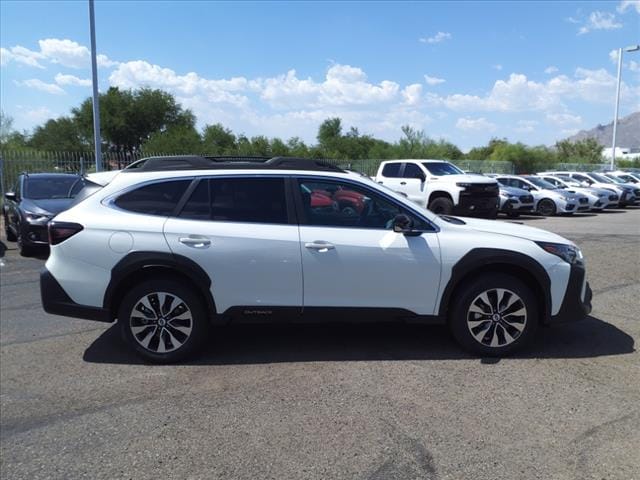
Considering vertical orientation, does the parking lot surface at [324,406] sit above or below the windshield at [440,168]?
below

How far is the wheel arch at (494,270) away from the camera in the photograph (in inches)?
186

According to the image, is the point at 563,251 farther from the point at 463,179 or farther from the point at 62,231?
the point at 463,179

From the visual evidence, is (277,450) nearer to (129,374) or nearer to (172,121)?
(129,374)

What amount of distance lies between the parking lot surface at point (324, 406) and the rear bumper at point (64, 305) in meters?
0.48

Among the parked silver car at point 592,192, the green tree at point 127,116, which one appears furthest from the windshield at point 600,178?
the green tree at point 127,116

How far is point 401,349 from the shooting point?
5.09 m

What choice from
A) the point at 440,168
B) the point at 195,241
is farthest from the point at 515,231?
the point at 440,168

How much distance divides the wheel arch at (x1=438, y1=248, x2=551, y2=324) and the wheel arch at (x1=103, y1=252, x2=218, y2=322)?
6.88ft

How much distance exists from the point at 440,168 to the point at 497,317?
41.6 feet

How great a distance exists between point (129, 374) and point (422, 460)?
8.84 ft

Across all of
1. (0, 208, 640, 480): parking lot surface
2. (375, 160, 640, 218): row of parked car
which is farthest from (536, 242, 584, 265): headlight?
(375, 160, 640, 218): row of parked car

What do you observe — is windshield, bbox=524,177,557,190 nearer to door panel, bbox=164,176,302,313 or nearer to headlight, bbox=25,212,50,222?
headlight, bbox=25,212,50,222

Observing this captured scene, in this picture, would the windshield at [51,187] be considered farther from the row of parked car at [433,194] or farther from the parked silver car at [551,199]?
the parked silver car at [551,199]

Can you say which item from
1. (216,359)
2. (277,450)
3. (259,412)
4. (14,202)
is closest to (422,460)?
(277,450)
